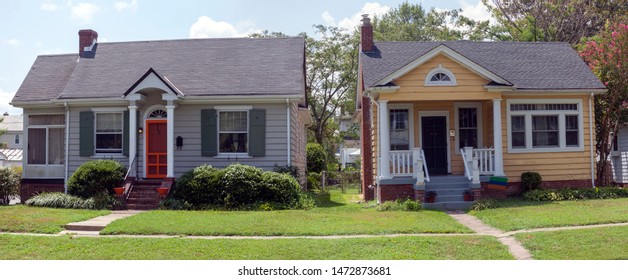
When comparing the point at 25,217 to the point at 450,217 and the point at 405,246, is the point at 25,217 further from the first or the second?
the point at 450,217

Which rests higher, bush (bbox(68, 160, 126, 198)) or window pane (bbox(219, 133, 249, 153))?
window pane (bbox(219, 133, 249, 153))

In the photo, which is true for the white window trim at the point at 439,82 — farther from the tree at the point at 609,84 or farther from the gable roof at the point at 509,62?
the tree at the point at 609,84

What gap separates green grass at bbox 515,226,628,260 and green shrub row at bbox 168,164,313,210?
7.30 meters

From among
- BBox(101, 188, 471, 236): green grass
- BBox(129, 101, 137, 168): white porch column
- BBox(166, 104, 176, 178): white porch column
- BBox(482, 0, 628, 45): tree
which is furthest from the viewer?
BBox(482, 0, 628, 45): tree

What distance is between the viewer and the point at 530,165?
Answer: 57.3 feet

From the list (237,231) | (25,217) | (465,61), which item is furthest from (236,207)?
(465,61)

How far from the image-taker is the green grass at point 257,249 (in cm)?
880

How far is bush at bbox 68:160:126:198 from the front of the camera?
16203 millimetres

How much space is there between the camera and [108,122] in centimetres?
1844

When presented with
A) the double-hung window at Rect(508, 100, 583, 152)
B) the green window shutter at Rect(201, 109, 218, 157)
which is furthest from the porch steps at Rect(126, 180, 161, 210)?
the double-hung window at Rect(508, 100, 583, 152)

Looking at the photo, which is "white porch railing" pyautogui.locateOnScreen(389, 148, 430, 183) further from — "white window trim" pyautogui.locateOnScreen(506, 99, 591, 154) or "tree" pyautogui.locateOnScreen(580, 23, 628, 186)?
"tree" pyautogui.locateOnScreen(580, 23, 628, 186)

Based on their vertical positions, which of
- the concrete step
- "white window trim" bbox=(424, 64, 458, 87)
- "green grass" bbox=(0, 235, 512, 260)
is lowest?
"green grass" bbox=(0, 235, 512, 260)

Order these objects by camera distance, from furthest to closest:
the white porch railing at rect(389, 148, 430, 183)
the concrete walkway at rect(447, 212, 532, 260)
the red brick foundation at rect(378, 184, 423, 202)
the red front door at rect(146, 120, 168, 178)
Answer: the red front door at rect(146, 120, 168, 178), the red brick foundation at rect(378, 184, 423, 202), the white porch railing at rect(389, 148, 430, 183), the concrete walkway at rect(447, 212, 532, 260)

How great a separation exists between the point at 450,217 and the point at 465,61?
531 centimetres
